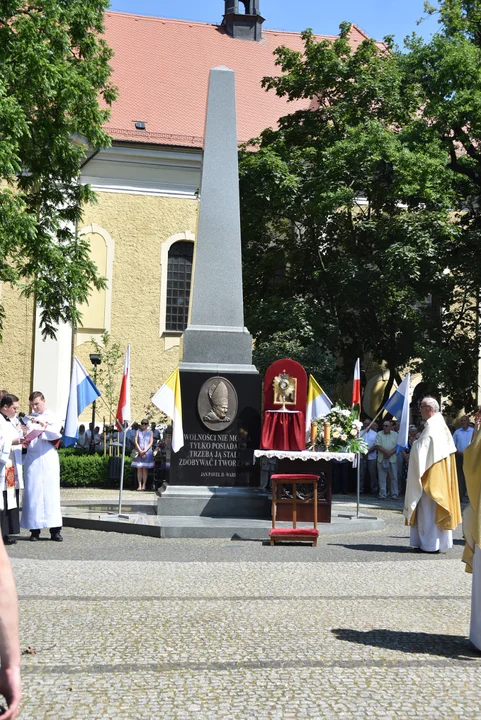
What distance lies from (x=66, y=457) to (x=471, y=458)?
55.8 ft

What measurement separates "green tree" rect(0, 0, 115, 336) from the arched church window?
36.1 ft

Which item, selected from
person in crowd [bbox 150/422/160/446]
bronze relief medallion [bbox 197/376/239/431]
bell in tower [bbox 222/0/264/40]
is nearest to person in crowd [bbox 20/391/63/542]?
bronze relief medallion [bbox 197/376/239/431]

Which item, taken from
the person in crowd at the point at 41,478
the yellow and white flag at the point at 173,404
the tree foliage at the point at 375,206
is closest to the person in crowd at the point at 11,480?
the person in crowd at the point at 41,478

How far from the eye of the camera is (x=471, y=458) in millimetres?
6465

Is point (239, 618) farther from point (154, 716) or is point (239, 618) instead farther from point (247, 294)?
point (247, 294)

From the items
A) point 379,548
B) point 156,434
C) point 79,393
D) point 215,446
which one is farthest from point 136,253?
point 379,548

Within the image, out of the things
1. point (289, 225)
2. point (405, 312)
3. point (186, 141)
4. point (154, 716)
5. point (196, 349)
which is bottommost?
point (154, 716)

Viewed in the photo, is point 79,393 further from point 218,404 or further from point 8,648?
point 8,648

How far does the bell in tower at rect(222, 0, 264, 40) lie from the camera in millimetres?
39844

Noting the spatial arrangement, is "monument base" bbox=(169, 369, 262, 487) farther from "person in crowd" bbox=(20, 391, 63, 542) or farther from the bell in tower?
the bell in tower

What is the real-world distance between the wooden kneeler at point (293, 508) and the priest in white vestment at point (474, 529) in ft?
16.7

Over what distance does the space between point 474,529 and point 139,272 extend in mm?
28412

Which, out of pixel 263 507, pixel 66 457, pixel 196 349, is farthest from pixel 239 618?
pixel 66 457

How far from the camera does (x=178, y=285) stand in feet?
112
